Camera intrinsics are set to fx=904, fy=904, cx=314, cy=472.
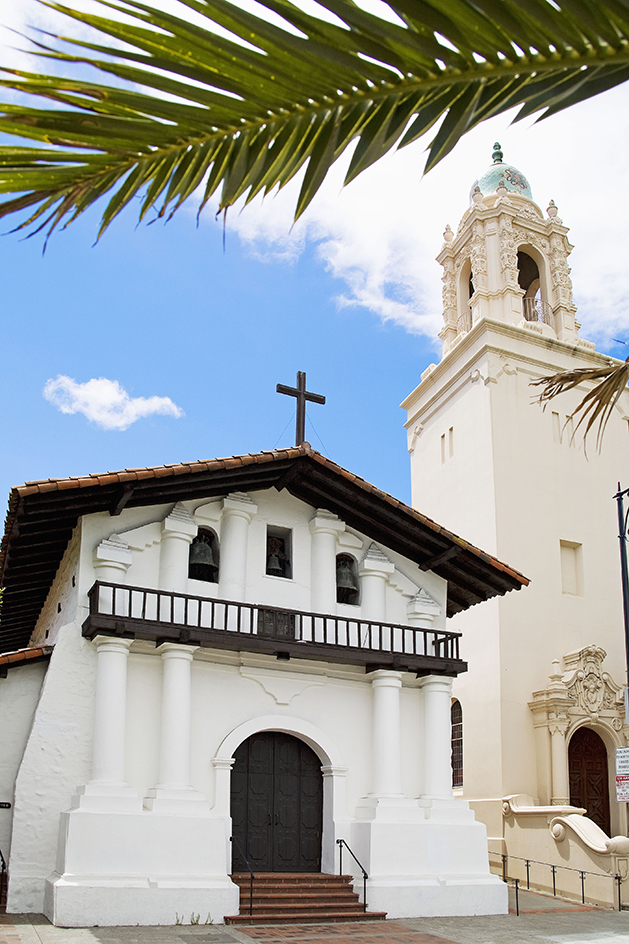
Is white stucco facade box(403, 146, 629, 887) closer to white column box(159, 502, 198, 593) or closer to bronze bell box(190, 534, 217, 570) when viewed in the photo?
bronze bell box(190, 534, 217, 570)

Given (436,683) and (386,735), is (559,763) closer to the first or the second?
(436,683)

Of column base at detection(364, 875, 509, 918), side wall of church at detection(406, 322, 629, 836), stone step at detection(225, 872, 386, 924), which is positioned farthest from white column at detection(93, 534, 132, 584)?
side wall of church at detection(406, 322, 629, 836)

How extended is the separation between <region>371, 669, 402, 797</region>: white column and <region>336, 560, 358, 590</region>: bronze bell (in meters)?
1.89

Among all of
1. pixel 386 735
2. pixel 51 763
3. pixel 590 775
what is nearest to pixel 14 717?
pixel 51 763

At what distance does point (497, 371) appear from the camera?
1058 inches

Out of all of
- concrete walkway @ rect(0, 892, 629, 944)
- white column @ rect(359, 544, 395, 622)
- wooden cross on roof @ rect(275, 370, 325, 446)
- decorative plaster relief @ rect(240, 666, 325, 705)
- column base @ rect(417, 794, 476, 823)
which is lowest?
concrete walkway @ rect(0, 892, 629, 944)

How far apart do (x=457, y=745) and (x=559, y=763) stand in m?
3.60

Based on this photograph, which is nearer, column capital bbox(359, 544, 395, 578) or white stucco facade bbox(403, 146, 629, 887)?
column capital bbox(359, 544, 395, 578)

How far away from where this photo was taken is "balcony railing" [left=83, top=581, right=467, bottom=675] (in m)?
15.1

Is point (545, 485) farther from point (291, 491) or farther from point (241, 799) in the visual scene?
point (241, 799)

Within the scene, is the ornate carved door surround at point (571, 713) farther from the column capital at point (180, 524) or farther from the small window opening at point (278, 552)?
the column capital at point (180, 524)

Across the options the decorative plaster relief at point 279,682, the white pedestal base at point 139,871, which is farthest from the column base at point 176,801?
the decorative plaster relief at point 279,682

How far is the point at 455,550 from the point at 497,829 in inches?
338

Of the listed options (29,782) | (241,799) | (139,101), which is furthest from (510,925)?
(139,101)
